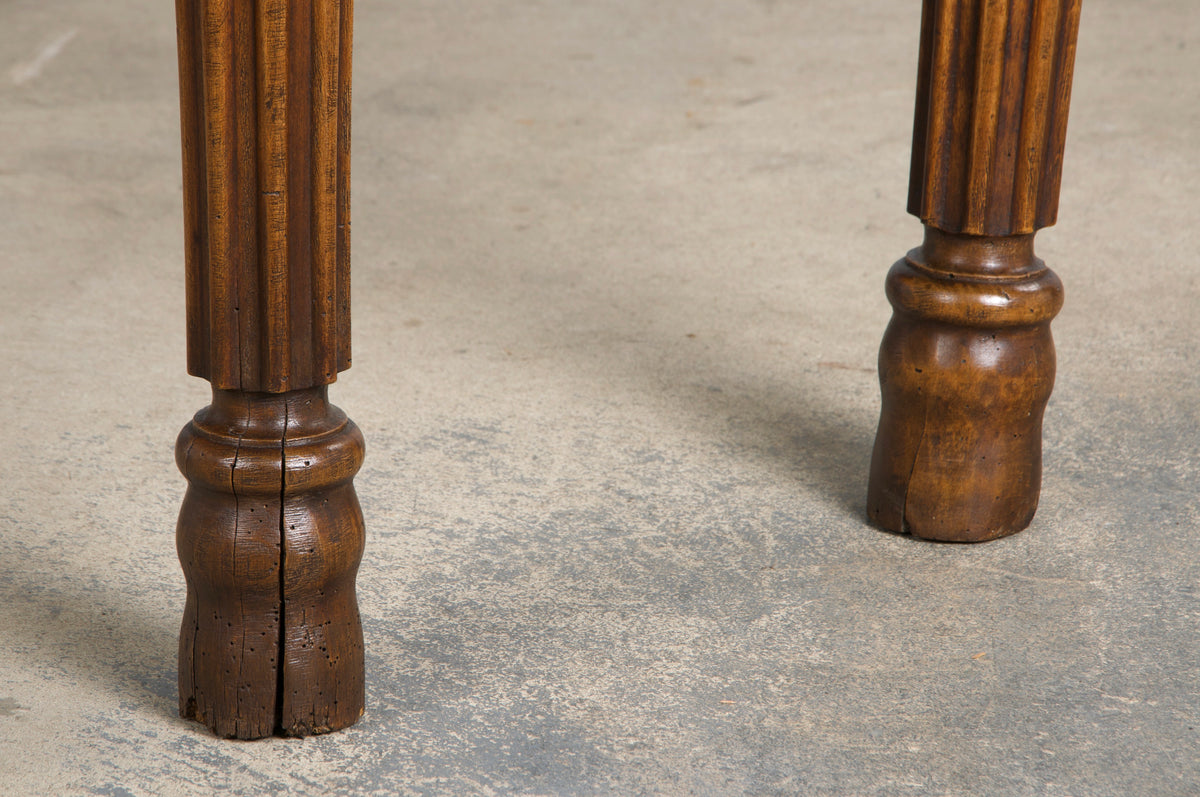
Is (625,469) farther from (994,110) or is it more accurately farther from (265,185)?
(265,185)

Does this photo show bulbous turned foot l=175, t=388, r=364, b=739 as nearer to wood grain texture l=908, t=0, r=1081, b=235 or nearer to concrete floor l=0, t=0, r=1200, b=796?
concrete floor l=0, t=0, r=1200, b=796

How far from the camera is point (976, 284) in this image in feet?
7.32

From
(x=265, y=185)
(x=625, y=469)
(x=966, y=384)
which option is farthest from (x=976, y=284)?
(x=265, y=185)

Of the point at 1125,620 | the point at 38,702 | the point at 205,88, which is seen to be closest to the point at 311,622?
the point at 38,702

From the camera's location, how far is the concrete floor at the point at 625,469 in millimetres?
1758

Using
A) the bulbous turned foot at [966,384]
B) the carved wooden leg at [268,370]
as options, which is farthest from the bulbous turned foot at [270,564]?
the bulbous turned foot at [966,384]

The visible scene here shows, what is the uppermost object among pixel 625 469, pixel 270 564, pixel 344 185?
pixel 344 185

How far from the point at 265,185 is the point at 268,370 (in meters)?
0.21

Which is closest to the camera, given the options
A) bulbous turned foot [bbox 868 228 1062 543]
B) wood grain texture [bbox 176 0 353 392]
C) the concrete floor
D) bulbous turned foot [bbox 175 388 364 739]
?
wood grain texture [bbox 176 0 353 392]

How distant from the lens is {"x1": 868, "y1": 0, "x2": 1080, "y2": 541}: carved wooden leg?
2.14 metres

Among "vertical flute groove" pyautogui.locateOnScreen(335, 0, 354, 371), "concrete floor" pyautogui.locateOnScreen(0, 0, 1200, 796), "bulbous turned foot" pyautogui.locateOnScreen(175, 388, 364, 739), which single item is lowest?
"concrete floor" pyautogui.locateOnScreen(0, 0, 1200, 796)

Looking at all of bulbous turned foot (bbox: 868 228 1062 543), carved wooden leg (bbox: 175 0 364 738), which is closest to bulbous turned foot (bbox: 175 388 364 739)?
carved wooden leg (bbox: 175 0 364 738)

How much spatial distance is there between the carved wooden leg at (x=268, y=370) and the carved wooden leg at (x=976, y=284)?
101 cm

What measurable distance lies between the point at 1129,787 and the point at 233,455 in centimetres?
114
